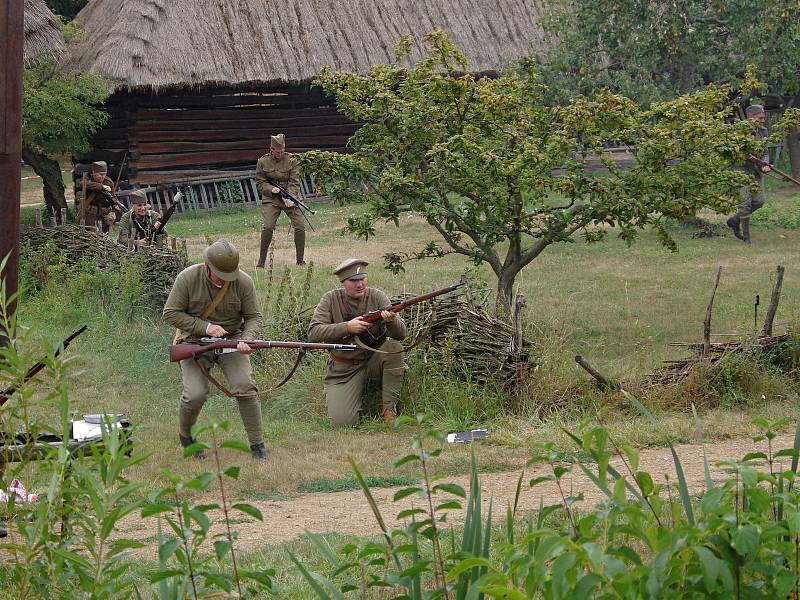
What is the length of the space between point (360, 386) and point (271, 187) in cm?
684

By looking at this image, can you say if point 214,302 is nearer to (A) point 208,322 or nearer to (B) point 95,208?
(A) point 208,322

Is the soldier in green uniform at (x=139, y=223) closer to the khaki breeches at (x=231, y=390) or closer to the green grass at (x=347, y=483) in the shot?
the khaki breeches at (x=231, y=390)

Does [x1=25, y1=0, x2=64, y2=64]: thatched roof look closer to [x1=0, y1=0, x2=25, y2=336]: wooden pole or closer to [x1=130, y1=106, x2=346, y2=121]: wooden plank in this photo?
[x1=130, y1=106, x2=346, y2=121]: wooden plank

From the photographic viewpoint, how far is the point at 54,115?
749 inches

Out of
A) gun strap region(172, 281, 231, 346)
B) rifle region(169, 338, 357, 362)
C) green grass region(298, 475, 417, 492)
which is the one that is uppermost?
gun strap region(172, 281, 231, 346)

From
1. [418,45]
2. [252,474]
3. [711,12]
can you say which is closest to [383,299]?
[252,474]

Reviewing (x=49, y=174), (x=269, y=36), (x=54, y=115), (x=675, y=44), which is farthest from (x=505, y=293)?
(x=269, y=36)

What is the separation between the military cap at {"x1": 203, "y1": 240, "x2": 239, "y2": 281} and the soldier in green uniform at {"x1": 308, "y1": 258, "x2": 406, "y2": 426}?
1.23 m

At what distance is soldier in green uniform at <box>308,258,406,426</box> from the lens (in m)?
9.29

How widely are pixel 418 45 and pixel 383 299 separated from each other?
16.0 m

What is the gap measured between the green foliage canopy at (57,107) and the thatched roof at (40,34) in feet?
1.48

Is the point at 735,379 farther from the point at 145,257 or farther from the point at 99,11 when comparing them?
the point at 99,11

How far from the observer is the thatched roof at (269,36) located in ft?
70.9

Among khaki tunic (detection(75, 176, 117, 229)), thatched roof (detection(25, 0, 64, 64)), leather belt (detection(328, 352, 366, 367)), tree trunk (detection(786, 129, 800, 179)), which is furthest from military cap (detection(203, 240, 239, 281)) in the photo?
tree trunk (detection(786, 129, 800, 179))
